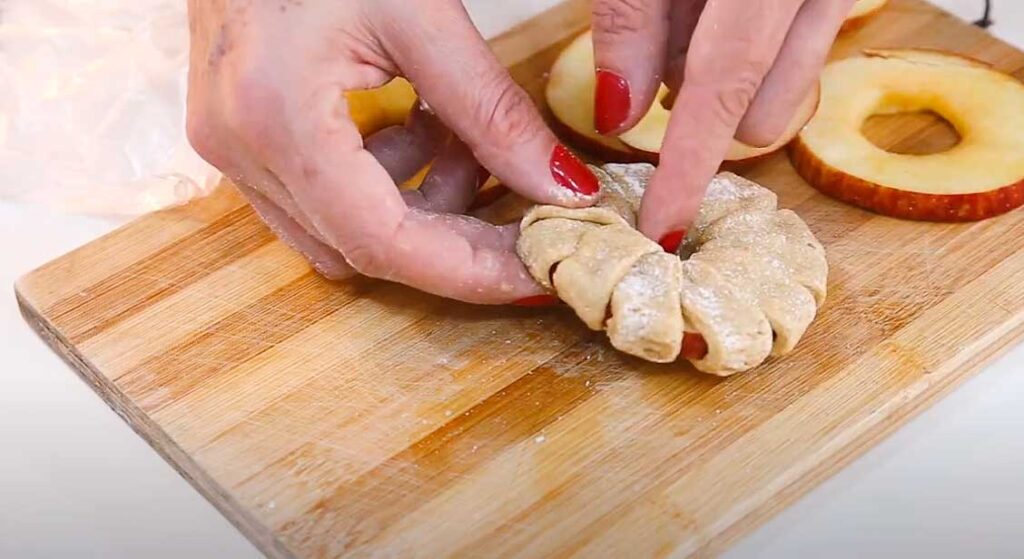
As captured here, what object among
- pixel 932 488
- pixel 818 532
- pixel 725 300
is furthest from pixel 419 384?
pixel 932 488

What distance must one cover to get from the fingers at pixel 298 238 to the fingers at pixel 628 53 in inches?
20.7

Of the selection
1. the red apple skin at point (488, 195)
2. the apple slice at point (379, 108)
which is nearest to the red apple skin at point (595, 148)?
the red apple skin at point (488, 195)

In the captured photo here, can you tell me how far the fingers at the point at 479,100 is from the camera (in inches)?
73.2

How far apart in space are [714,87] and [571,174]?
0.31m

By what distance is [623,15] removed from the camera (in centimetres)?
199

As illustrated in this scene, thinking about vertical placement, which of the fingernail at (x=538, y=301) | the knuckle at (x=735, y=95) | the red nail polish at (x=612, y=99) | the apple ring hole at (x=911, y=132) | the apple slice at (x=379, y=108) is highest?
the knuckle at (x=735, y=95)

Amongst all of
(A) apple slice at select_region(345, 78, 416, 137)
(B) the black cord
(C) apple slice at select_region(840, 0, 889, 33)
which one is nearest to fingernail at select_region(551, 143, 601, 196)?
(A) apple slice at select_region(345, 78, 416, 137)

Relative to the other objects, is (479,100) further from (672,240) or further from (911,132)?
(911,132)

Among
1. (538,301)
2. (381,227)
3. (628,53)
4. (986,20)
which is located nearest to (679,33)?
(628,53)

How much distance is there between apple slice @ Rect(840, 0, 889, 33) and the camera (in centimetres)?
269

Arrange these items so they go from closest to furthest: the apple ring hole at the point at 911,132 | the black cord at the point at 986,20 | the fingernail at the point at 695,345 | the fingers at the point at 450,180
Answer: the fingernail at the point at 695,345, the fingers at the point at 450,180, the apple ring hole at the point at 911,132, the black cord at the point at 986,20

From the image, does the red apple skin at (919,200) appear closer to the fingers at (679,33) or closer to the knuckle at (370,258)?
the fingers at (679,33)

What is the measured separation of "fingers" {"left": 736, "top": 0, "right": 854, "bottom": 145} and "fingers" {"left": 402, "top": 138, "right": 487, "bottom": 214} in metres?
0.49

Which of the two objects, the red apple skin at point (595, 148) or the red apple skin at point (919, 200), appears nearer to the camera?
the red apple skin at point (919, 200)
